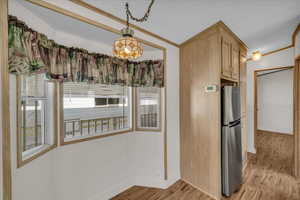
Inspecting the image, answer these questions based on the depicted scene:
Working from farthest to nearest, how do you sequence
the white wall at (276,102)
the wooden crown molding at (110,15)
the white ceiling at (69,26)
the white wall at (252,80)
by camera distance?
1. the white wall at (276,102)
2. the white wall at (252,80)
3. the wooden crown molding at (110,15)
4. the white ceiling at (69,26)

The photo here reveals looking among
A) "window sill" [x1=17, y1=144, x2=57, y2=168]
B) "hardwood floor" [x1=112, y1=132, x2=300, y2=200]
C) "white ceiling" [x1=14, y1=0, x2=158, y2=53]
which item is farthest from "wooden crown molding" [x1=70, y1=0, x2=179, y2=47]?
"hardwood floor" [x1=112, y1=132, x2=300, y2=200]

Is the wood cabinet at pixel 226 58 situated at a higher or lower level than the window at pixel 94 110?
higher

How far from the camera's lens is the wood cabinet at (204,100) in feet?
6.22

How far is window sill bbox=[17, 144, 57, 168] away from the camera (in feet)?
3.55

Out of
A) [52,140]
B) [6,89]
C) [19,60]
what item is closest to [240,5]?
[19,60]

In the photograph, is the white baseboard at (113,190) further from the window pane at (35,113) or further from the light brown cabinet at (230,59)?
the light brown cabinet at (230,59)

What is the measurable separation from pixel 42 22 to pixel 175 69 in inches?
74.9

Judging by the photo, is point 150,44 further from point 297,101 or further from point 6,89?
point 297,101

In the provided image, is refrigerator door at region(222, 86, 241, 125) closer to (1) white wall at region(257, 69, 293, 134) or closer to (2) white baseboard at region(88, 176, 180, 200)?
(2) white baseboard at region(88, 176, 180, 200)

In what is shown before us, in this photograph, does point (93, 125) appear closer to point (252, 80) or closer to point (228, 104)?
point (228, 104)

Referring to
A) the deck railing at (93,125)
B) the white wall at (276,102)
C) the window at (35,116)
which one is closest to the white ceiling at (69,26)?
the window at (35,116)

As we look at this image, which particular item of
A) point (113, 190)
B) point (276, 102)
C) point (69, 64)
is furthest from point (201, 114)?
point (276, 102)

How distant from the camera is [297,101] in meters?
2.33

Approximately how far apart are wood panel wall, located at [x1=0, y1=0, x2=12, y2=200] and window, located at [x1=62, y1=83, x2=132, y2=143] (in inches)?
25.4
